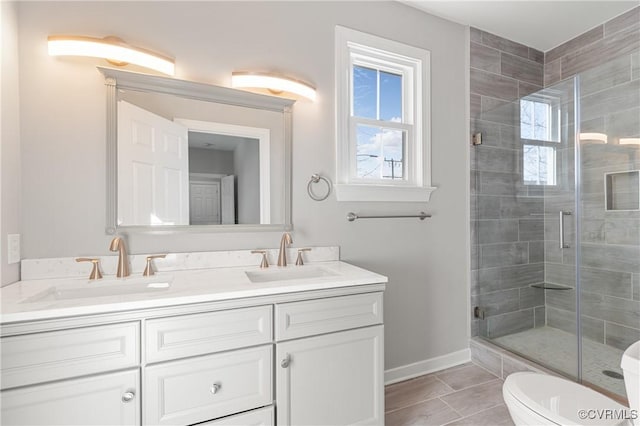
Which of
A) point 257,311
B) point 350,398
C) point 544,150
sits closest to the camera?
point 257,311

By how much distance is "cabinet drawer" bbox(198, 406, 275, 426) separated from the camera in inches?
48.1

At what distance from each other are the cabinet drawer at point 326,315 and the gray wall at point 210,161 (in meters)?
0.86

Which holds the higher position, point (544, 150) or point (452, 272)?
point (544, 150)

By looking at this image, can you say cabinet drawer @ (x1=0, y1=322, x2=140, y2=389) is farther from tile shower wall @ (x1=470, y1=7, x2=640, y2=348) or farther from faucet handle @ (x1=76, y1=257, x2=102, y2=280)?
tile shower wall @ (x1=470, y1=7, x2=640, y2=348)

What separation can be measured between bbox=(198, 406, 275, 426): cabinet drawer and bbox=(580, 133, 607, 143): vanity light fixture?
265 cm

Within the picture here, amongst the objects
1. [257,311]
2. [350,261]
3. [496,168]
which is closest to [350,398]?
[257,311]

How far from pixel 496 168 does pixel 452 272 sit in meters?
0.93

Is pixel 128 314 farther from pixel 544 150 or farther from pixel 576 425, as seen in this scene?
pixel 544 150

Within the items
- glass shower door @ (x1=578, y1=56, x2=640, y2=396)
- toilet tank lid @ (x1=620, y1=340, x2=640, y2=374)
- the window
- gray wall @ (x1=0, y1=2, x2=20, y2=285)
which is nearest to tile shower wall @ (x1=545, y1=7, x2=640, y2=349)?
glass shower door @ (x1=578, y1=56, x2=640, y2=396)

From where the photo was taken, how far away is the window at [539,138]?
2.28 meters

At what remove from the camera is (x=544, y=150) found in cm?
234

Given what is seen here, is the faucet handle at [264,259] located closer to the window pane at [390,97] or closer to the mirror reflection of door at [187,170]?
the mirror reflection of door at [187,170]

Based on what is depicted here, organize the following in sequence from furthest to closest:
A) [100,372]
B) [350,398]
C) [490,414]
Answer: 1. [490,414]
2. [350,398]
3. [100,372]

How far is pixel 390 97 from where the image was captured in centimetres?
226
